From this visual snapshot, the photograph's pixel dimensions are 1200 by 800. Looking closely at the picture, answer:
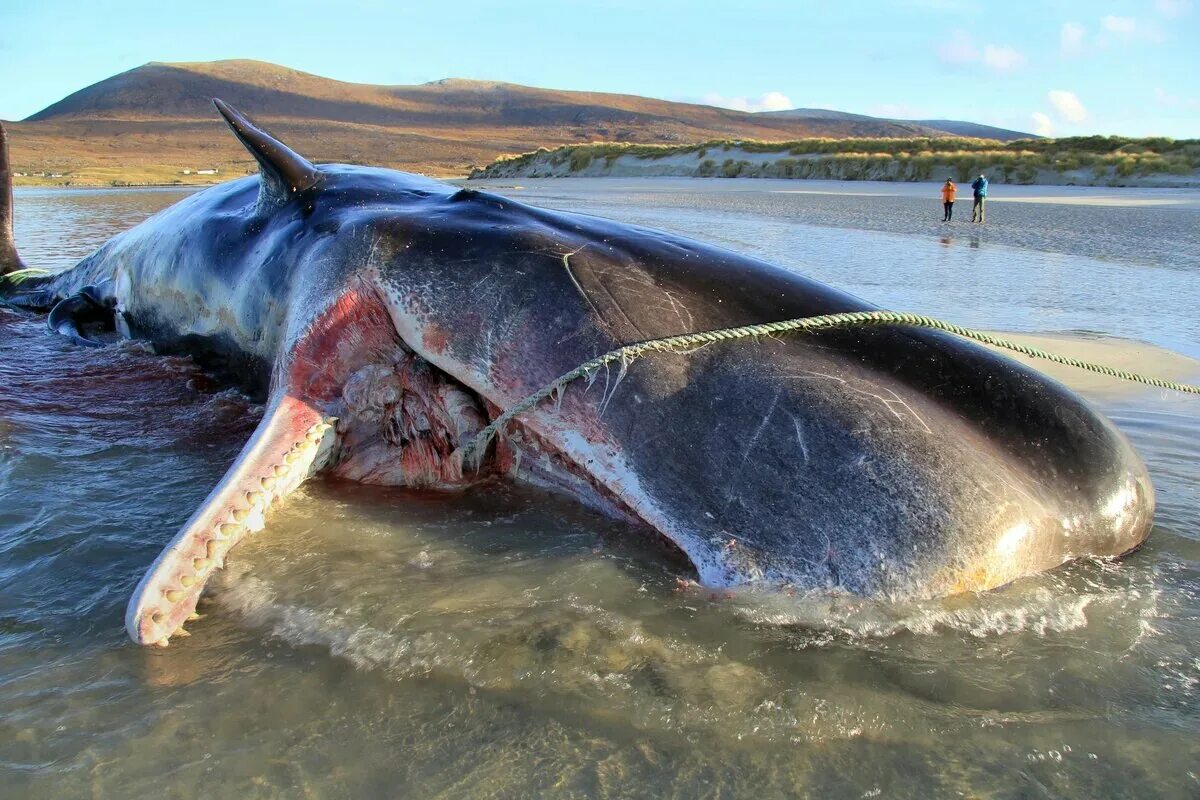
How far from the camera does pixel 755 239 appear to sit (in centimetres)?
1507

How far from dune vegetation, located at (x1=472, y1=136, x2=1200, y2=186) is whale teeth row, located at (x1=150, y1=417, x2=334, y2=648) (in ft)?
124

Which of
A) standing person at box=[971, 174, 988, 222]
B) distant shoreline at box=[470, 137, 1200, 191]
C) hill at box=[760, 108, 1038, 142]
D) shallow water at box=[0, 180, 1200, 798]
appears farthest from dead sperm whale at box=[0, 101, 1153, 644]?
hill at box=[760, 108, 1038, 142]

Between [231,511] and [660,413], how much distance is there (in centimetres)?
149

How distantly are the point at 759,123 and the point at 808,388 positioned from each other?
436 feet

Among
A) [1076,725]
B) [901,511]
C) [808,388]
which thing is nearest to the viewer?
[1076,725]

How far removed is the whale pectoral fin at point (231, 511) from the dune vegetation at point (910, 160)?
37884mm

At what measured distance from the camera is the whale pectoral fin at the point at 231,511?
2.68m

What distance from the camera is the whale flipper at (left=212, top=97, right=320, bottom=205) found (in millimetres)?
4434

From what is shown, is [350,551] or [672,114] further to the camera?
[672,114]

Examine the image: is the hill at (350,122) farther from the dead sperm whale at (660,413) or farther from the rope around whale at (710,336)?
the rope around whale at (710,336)

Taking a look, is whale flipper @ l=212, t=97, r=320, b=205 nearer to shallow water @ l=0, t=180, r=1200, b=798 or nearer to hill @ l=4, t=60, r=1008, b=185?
shallow water @ l=0, t=180, r=1200, b=798

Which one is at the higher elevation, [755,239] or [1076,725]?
[755,239]

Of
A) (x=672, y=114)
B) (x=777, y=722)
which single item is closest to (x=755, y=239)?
(x=777, y=722)

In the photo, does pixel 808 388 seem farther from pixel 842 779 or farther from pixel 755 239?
pixel 755 239
